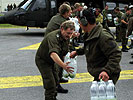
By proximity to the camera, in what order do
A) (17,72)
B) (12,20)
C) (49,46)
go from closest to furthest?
(49,46) < (17,72) < (12,20)

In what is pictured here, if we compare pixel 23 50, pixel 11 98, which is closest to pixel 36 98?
pixel 11 98

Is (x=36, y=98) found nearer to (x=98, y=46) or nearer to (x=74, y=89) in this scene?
(x=74, y=89)

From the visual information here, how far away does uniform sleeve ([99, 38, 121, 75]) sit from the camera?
12.3 feet

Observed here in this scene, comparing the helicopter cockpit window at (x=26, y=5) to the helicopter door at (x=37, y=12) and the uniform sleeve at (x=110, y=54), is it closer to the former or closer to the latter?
the helicopter door at (x=37, y=12)

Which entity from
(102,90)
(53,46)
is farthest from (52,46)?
(102,90)

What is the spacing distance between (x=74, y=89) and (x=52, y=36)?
2.23m

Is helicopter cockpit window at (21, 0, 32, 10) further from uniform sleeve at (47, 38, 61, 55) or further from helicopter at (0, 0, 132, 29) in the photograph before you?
uniform sleeve at (47, 38, 61, 55)

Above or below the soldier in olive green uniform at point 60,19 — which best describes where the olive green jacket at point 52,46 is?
below

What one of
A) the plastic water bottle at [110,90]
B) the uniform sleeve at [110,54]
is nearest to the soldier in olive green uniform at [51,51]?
the uniform sleeve at [110,54]

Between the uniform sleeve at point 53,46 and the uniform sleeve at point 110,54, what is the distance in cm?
102

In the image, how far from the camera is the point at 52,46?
470 centimetres

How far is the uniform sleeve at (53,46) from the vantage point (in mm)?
4626

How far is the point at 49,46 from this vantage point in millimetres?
4711

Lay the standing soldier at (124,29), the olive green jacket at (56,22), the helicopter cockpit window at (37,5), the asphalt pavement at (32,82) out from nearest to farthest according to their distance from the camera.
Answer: the asphalt pavement at (32,82) < the olive green jacket at (56,22) < the standing soldier at (124,29) < the helicopter cockpit window at (37,5)
